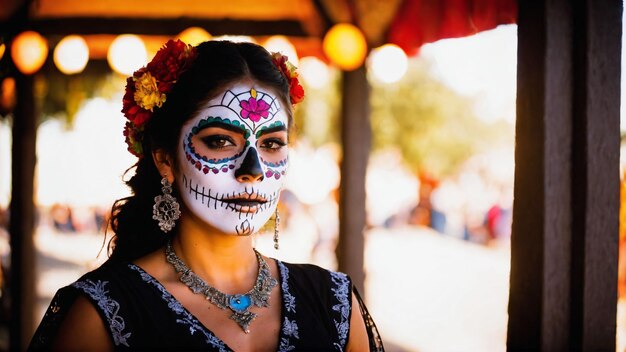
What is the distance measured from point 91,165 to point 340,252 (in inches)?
683

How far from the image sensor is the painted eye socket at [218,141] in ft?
6.54

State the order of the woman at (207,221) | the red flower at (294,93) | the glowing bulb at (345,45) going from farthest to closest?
the glowing bulb at (345,45) → the red flower at (294,93) → the woman at (207,221)

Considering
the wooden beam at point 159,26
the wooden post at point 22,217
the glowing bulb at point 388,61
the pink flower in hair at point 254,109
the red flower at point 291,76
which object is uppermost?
the wooden beam at point 159,26

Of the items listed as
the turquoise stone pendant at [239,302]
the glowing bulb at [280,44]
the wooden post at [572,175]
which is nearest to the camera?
the wooden post at [572,175]

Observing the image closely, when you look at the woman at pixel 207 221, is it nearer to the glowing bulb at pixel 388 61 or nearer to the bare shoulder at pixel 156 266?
the bare shoulder at pixel 156 266

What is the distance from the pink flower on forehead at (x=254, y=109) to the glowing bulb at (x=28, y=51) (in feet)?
12.5

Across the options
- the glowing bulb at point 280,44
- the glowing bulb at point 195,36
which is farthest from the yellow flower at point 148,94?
the glowing bulb at point 280,44

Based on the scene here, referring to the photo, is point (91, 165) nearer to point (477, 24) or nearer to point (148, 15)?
point (148, 15)

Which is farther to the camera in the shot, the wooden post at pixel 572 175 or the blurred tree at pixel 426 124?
the blurred tree at pixel 426 124

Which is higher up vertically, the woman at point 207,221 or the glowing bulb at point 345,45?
the glowing bulb at point 345,45

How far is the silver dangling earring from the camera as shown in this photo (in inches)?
80.0

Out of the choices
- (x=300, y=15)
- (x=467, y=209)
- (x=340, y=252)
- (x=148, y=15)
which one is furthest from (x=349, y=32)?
(x=467, y=209)

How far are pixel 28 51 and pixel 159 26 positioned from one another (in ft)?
3.67

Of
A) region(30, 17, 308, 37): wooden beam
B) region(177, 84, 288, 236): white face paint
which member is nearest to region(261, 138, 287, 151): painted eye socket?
region(177, 84, 288, 236): white face paint
